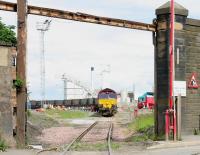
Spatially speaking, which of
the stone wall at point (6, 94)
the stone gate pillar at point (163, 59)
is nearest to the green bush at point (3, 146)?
the stone wall at point (6, 94)

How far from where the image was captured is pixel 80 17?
67.2 ft

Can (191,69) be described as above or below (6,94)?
above

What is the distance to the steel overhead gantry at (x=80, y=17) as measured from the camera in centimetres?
1873

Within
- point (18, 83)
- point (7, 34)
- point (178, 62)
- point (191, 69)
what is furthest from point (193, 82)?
point (7, 34)

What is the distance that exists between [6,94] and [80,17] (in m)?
4.71

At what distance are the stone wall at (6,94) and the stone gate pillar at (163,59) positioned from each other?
6677 millimetres

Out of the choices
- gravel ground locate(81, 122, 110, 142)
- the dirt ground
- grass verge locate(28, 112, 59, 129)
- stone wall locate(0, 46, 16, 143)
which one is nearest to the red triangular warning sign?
the dirt ground

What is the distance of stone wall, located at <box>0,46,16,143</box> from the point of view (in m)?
17.7

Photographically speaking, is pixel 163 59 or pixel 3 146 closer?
pixel 3 146

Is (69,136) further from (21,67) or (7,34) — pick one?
(7,34)

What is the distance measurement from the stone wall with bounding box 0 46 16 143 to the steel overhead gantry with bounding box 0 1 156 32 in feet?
5.45

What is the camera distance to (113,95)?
203 ft

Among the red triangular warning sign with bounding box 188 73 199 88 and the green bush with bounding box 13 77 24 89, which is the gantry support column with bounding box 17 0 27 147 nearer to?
the green bush with bounding box 13 77 24 89

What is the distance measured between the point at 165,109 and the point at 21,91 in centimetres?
640
